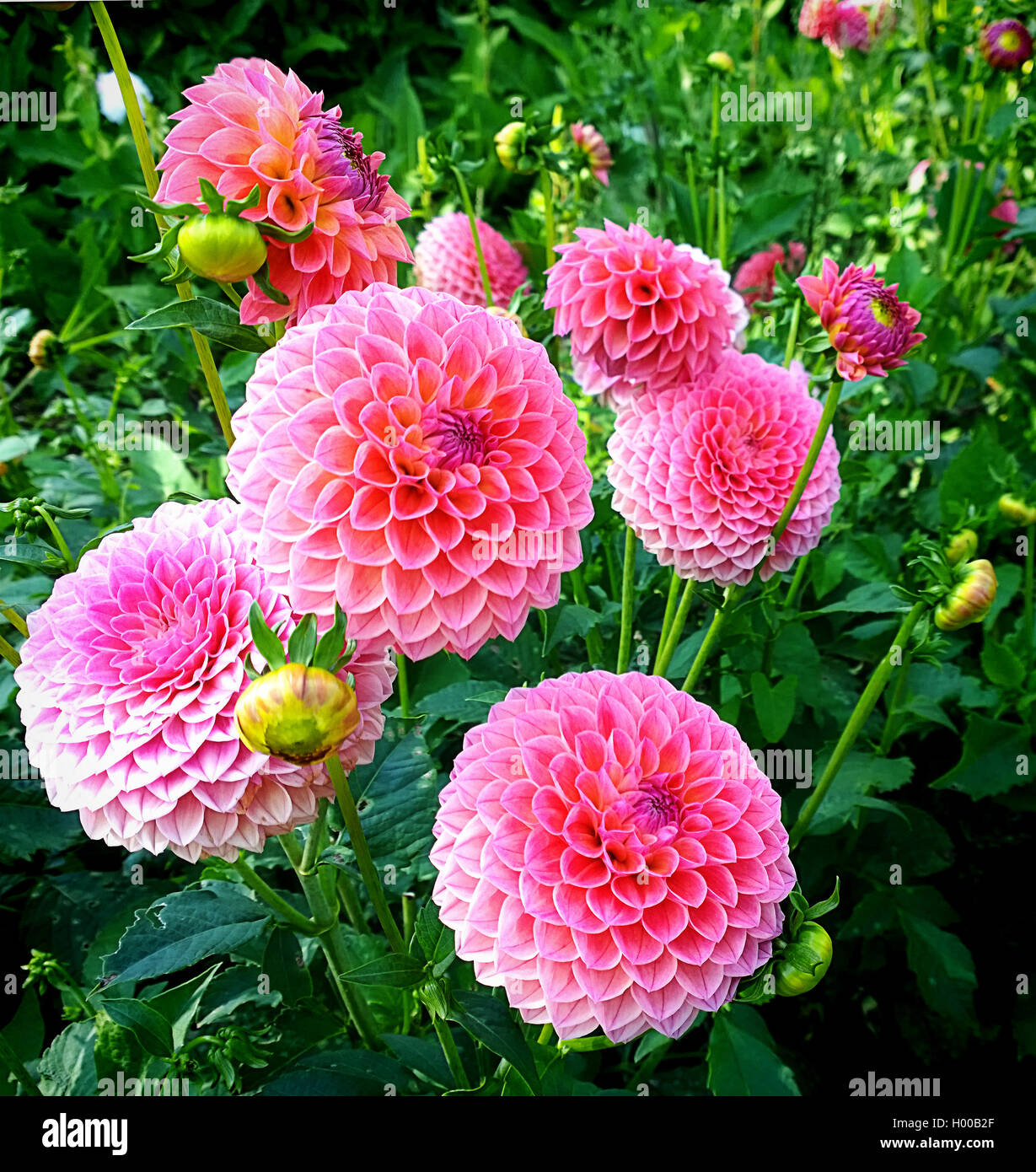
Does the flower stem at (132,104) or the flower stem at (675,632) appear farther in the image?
the flower stem at (675,632)

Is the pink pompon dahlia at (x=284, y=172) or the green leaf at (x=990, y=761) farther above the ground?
the pink pompon dahlia at (x=284, y=172)

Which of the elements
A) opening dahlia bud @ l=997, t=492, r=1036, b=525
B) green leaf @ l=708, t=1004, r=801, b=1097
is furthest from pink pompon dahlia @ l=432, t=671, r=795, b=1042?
opening dahlia bud @ l=997, t=492, r=1036, b=525

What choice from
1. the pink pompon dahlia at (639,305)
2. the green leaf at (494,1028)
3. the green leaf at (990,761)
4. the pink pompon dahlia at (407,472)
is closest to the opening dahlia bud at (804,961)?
the green leaf at (494,1028)

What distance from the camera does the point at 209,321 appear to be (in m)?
0.67

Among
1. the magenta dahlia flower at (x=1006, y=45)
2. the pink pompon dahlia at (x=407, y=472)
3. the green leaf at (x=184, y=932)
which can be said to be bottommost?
the green leaf at (x=184, y=932)

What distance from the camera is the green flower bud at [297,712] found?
55 cm

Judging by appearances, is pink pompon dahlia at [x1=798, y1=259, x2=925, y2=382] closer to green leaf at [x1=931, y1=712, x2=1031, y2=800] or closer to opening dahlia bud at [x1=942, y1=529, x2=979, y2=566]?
opening dahlia bud at [x1=942, y1=529, x2=979, y2=566]

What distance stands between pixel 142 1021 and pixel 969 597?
732 millimetres

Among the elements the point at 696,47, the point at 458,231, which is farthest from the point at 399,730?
the point at 696,47

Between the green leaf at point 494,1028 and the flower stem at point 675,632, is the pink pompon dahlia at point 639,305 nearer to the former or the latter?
the flower stem at point 675,632

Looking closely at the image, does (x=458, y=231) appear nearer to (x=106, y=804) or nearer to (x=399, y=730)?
(x=399, y=730)

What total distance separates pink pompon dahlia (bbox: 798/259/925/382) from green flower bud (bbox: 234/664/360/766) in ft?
1.89

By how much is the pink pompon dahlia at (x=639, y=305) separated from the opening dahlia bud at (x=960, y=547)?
11.7 inches
